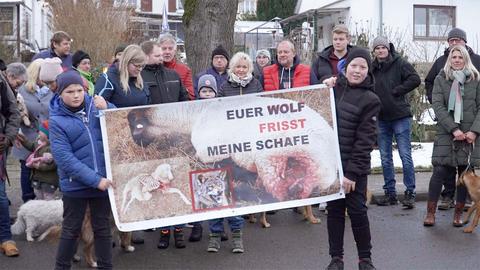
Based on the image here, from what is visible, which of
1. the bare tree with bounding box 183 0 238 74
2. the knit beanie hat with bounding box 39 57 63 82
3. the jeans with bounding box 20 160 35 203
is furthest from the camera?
the bare tree with bounding box 183 0 238 74

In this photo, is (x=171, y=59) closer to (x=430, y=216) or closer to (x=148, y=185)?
(x=148, y=185)

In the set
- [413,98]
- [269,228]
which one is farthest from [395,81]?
[413,98]

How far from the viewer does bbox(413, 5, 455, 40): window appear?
103 feet

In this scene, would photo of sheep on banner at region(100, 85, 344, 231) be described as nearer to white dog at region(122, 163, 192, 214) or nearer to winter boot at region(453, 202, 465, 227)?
white dog at region(122, 163, 192, 214)

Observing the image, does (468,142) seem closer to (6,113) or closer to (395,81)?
(395,81)

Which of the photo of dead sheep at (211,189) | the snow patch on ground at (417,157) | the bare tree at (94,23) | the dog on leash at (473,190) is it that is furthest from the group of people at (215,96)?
the bare tree at (94,23)

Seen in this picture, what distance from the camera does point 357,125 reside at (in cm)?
603

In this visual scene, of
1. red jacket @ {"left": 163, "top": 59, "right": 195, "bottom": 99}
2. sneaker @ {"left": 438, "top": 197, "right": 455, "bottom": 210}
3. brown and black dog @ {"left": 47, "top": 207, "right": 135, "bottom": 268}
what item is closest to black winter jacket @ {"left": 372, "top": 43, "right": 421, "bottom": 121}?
sneaker @ {"left": 438, "top": 197, "right": 455, "bottom": 210}

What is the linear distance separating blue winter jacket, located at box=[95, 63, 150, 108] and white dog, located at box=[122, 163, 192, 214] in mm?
976

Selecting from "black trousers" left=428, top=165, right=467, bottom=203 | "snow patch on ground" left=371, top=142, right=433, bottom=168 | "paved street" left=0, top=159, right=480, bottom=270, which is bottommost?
"paved street" left=0, top=159, right=480, bottom=270

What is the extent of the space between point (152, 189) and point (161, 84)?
1.64 m

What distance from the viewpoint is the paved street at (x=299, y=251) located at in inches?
265

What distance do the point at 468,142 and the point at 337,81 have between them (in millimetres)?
2627

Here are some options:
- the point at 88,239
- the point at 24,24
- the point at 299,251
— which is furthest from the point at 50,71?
the point at 24,24
